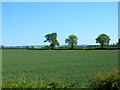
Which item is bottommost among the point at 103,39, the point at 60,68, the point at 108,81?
the point at 60,68

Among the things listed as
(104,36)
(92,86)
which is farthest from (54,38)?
(92,86)

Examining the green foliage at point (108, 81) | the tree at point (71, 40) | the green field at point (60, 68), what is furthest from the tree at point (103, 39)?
the green foliage at point (108, 81)

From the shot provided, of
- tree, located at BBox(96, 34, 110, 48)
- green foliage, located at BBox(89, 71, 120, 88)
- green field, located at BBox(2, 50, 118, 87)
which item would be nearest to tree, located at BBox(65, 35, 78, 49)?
tree, located at BBox(96, 34, 110, 48)

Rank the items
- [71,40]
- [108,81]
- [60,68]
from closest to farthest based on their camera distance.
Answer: [108,81] → [60,68] → [71,40]

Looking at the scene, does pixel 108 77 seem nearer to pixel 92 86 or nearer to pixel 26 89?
pixel 92 86

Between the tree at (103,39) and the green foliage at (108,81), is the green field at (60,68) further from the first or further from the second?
the tree at (103,39)

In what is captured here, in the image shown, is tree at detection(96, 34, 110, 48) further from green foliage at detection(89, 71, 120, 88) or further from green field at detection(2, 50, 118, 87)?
green foliage at detection(89, 71, 120, 88)

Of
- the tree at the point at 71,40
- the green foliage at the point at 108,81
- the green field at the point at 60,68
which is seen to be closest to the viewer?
the green foliage at the point at 108,81

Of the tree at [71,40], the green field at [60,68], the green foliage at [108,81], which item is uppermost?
the tree at [71,40]

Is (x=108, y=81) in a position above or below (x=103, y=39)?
below

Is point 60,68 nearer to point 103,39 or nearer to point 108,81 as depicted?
point 108,81

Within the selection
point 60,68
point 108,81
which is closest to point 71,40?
point 60,68

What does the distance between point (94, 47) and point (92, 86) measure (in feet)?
127

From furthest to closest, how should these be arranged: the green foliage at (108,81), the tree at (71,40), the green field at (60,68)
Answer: the tree at (71,40) < the green field at (60,68) < the green foliage at (108,81)
